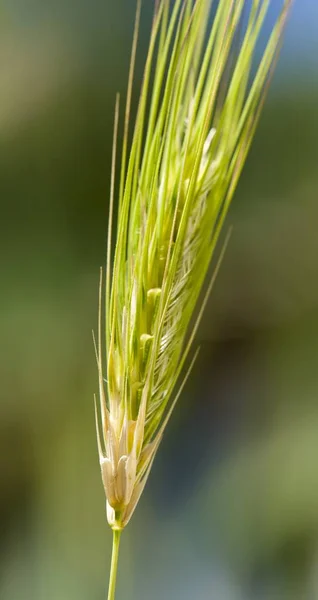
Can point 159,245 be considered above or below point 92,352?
above

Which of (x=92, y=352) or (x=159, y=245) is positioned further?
(x=92, y=352)

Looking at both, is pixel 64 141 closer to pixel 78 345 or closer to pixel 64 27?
pixel 64 27

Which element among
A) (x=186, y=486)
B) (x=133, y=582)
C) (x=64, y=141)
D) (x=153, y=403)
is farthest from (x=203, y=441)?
(x=153, y=403)

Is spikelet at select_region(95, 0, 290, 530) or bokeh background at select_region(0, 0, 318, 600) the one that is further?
bokeh background at select_region(0, 0, 318, 600)

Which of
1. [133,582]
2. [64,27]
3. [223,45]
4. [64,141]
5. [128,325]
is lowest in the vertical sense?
[133,582]
